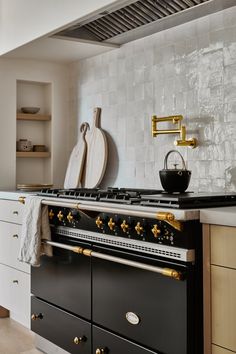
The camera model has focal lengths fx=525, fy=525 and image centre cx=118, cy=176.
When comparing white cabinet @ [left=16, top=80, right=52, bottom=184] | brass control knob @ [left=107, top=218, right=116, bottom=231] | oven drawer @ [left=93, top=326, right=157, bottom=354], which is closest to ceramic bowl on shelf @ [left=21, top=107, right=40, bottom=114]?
white cabinet @ [left=16, top=80, right=52, bottom=184]

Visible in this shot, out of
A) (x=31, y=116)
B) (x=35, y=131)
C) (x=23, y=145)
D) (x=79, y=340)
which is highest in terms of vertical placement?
(x=31, y=116)

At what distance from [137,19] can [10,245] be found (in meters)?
1.67

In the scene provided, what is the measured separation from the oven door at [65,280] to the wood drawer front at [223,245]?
32.9 inches

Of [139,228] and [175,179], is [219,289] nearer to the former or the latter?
[139,228]

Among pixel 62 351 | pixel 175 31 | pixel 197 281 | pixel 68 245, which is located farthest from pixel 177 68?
pixel 62 351

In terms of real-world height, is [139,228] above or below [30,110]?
below

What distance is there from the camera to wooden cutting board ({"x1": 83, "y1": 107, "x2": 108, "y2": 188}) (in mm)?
3611

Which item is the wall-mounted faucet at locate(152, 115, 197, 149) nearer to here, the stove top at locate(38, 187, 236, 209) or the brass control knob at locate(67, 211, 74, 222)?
the stove top at locate(38, 187, 236, 209)

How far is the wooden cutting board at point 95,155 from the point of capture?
3611 millimetres

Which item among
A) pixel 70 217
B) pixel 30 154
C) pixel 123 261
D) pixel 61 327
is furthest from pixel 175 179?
pixel 30 154

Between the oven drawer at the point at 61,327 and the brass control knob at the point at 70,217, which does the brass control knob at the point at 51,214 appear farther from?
the oven drawer at the point at 61,327

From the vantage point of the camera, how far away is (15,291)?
11.3ft

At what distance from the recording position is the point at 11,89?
13.2 ft

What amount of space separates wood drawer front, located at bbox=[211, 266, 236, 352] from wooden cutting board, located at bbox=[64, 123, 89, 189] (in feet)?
6.26
